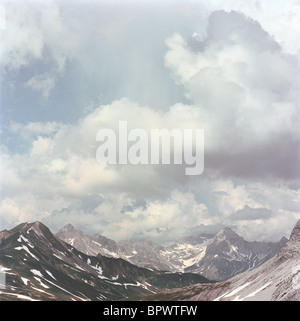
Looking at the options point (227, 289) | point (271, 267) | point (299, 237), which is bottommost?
point (227, 289)

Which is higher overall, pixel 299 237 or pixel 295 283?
pixel 299 237

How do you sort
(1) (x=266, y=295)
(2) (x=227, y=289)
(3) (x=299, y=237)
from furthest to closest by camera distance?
(2) (x=227, y=289) → (3) (x=299, y=237) → (1) (x=266, y=295)

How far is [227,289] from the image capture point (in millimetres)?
198375
